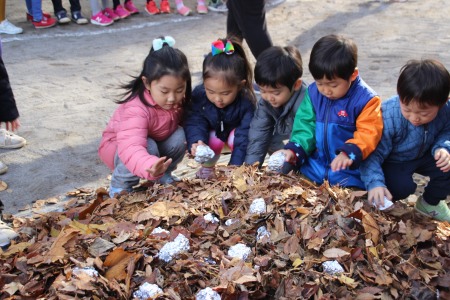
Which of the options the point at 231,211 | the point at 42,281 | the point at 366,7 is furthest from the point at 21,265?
the point at 366,7

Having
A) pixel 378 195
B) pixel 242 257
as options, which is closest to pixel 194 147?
pixel 378 195

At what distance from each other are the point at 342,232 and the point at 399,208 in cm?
54

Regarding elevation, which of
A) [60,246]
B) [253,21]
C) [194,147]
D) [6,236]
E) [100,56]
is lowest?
[100,56]

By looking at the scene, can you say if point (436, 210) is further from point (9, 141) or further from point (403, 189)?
point (9, 141)

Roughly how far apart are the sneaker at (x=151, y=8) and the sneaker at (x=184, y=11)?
0.30m

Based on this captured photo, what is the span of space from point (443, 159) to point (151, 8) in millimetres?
5507

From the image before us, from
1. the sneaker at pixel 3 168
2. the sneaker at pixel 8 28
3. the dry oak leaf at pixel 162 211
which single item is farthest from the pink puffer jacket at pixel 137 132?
the sneaker at pixel 8 28

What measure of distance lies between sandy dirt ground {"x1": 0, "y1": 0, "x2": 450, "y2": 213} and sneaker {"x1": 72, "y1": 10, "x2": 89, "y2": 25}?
8 cm

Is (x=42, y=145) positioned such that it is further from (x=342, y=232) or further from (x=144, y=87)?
(x=342, y=232)

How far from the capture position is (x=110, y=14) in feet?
23.6

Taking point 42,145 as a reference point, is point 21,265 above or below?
above

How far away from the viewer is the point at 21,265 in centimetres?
226

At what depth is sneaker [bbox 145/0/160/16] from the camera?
7543 millimetres

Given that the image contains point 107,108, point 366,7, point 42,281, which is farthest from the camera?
point 366,7
